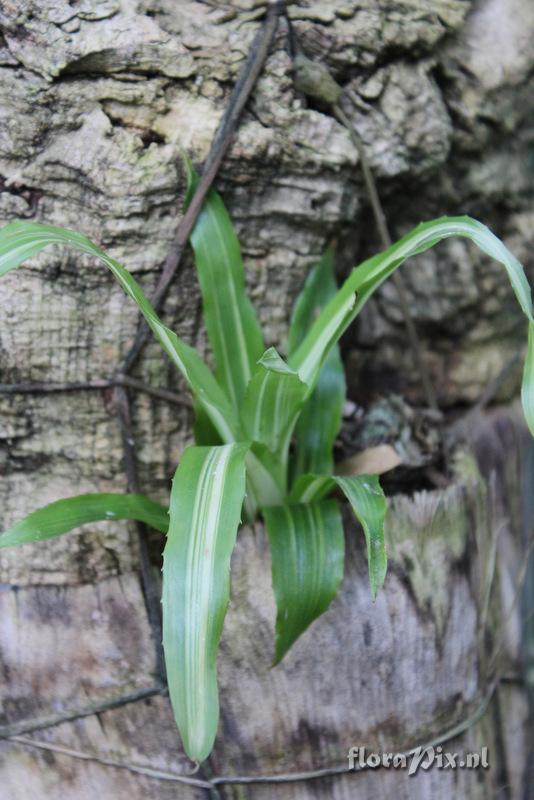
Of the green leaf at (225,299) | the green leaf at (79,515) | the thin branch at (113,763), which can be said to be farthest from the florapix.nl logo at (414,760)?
the green leaf at (225,299)

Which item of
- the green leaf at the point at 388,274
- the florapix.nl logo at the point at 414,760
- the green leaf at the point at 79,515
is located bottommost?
the florapix.nl logo at the point at 414,760

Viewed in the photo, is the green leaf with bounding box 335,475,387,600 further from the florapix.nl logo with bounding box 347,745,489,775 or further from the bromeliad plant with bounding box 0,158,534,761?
the florapix.nl logo with bounding box 347,745,489,775

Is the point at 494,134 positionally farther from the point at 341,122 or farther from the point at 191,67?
the point at 191,67

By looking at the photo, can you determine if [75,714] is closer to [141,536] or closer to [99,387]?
[141,536]

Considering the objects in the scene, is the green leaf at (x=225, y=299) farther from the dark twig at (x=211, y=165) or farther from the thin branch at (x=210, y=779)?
the thin branch at (x=210, y=779)

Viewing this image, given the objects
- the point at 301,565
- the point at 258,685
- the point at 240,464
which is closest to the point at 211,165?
the point at 240,464

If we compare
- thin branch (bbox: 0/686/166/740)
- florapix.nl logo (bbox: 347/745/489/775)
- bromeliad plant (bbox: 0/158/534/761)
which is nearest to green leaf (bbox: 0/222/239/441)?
bromeliad plant (bbox: 0/158/534/761)
